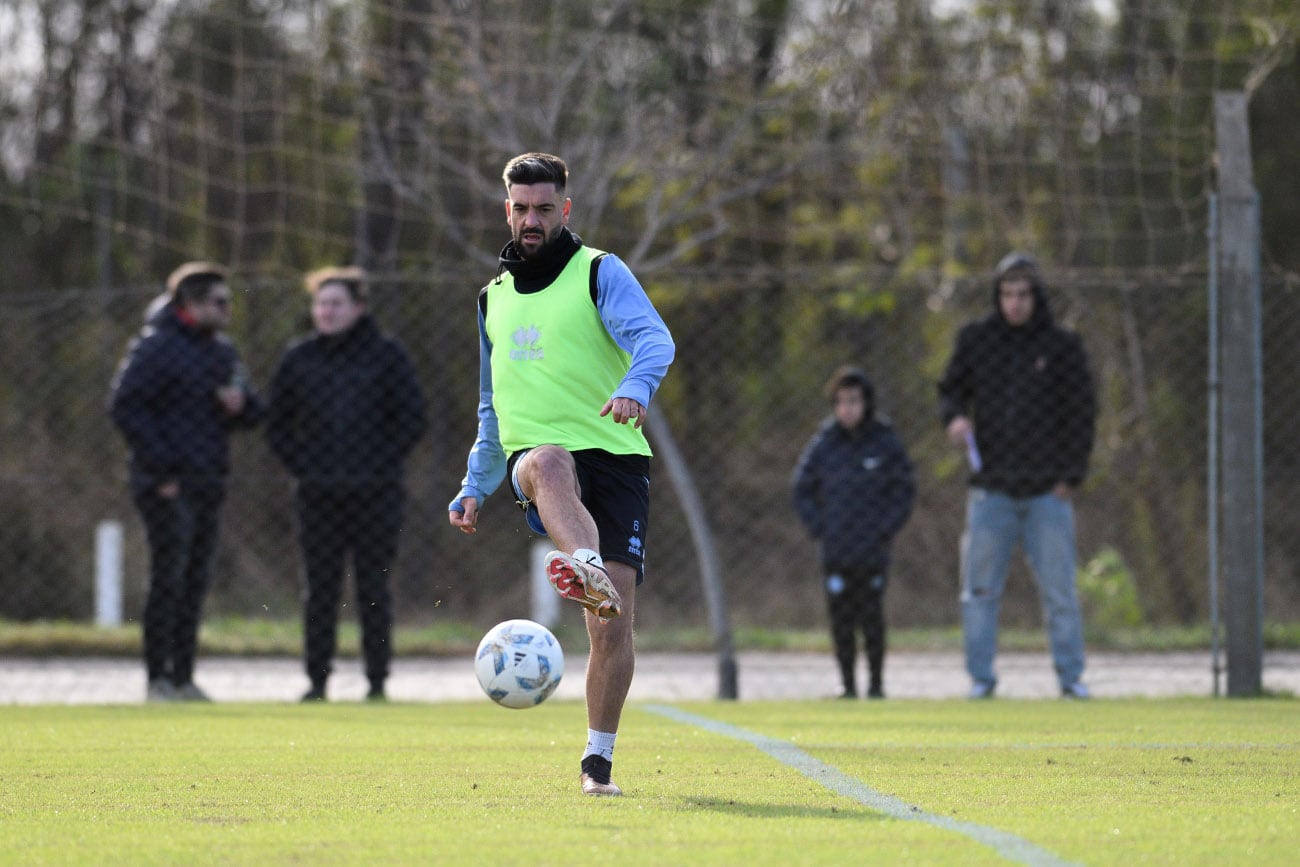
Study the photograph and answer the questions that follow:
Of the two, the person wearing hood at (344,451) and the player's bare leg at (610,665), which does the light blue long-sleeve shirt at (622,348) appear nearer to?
the player's bare leg at (610,665)

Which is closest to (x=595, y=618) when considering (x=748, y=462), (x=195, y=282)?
(x=195, y=282)

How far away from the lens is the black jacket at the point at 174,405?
9.77 metres

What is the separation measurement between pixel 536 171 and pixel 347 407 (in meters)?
4.79

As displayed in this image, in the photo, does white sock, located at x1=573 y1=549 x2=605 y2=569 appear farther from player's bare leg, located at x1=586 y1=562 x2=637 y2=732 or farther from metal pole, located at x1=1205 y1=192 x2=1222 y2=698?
metal pole, located at x1=1205 y1=192 x2=1222 y2=698

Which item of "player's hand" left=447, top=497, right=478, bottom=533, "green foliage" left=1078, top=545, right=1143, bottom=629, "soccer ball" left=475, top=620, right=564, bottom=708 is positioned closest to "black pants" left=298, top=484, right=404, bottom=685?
"player's hand" left=447, top=497, right=478, bottom=533

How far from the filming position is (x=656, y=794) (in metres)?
5.32

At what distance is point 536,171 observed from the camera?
18.2 ft

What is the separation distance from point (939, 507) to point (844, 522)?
6603mm

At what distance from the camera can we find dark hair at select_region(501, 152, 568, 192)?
5551 mm

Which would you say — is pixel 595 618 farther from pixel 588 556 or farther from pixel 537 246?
pixel 537 246

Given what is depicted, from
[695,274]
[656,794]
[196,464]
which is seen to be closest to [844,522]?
[695,274]

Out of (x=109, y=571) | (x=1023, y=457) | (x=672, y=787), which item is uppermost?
(x=1023, y=457)

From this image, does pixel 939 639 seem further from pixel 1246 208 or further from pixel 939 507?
pixel 1246 208

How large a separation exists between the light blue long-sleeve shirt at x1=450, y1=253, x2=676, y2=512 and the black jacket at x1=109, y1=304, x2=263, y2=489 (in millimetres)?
4187
